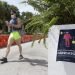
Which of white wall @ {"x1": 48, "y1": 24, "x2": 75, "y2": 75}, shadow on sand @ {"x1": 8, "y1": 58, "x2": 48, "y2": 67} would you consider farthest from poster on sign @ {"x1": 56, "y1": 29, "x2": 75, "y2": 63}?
shadow on sand @ {"x1": 8, "y1": 58, "x2": 48, "y2": 67}

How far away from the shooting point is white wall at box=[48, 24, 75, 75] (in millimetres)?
6090

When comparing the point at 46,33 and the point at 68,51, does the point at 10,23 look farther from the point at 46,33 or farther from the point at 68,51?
the point at 68,51

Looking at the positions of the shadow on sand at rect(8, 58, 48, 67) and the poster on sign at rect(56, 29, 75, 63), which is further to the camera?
the shadow on sand at rect(8, 58, 48, 67)

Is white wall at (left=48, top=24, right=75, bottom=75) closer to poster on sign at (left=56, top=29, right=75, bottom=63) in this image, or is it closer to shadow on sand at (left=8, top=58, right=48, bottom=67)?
poster on sign at (left=56, top=29, right=75, bottom=63)

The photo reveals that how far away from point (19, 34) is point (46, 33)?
351 cm

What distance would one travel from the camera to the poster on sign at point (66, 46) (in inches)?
237

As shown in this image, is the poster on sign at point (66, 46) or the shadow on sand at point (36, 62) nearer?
the poster on sign at point (66, 46)

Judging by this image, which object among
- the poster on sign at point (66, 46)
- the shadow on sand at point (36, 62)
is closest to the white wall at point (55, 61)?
the poster on sign at point (66, 46)

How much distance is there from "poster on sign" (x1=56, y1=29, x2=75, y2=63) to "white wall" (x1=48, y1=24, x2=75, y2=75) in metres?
0.08

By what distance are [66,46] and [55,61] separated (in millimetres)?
386

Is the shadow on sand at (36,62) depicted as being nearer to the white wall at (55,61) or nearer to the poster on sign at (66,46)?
the white wall at (55,61)

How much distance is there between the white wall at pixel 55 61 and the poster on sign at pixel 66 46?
0.27 ft

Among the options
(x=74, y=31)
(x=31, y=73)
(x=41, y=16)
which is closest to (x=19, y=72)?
(x=31, y=73)

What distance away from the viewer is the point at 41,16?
6617 mm
